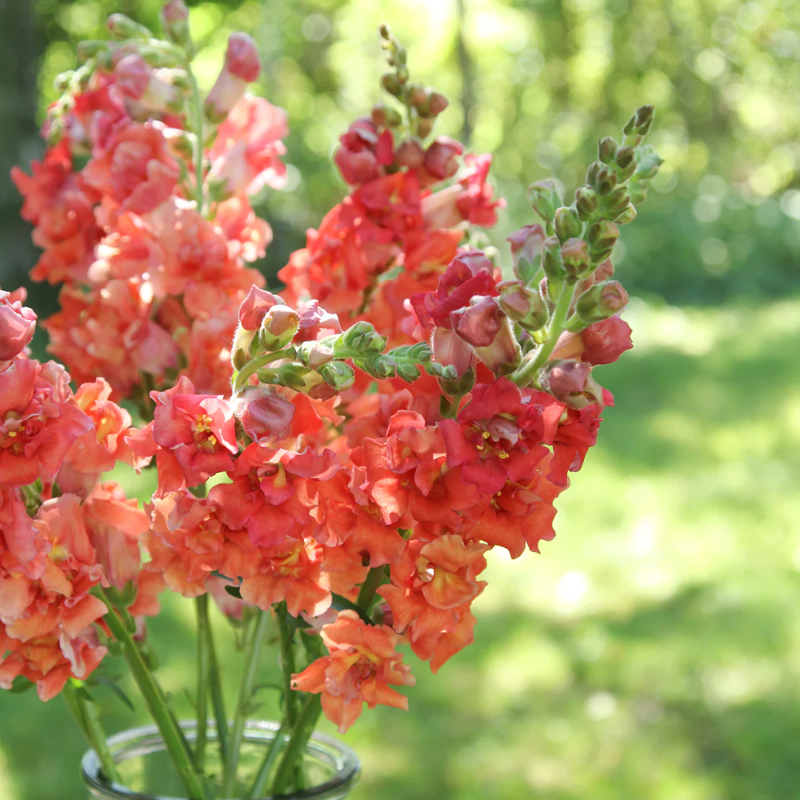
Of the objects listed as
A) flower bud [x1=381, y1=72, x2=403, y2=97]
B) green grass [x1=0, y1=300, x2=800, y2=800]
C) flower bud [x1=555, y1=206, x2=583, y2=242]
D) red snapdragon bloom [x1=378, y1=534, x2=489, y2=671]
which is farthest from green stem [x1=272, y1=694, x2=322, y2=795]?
green grass [x1=0, y1=300, x2=800, y2=800]

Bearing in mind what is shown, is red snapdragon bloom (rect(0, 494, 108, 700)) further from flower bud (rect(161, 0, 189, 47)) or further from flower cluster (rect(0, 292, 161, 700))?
flower bud (rect(161, 0, 189, 47))

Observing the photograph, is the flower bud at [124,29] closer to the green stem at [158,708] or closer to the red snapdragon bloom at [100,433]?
the red snapdragon bloom at [100,433]

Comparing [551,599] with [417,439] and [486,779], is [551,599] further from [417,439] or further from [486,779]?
[417,439]

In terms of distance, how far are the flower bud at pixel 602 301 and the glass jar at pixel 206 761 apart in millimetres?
360

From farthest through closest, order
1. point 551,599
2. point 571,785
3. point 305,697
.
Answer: point 551,599, point 571,785, point 305,697

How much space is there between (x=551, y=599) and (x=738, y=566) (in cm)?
45

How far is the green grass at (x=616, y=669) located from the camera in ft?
5.95

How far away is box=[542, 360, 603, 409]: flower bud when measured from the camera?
519mm

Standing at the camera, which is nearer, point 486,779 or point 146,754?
point 146,754

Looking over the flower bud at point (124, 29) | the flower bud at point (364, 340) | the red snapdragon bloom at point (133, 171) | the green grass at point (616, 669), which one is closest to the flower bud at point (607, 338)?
the flower bud at point (364, 340)

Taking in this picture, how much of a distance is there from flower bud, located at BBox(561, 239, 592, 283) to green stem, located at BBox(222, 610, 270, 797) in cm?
32

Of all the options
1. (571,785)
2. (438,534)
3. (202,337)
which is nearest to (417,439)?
(438,534)

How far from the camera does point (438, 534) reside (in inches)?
22.2

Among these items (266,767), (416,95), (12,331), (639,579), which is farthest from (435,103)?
(639,579)
